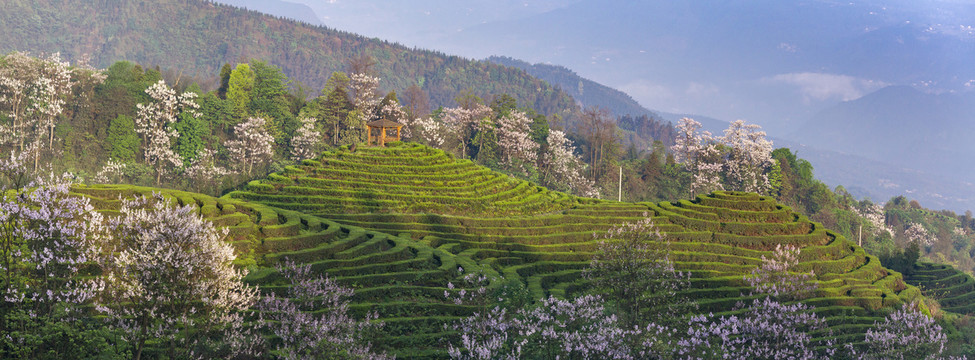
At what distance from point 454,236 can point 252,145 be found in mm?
51988

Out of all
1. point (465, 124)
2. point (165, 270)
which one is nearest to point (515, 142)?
point (465, 124)

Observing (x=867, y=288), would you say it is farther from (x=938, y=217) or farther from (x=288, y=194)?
(x=938, y=217)

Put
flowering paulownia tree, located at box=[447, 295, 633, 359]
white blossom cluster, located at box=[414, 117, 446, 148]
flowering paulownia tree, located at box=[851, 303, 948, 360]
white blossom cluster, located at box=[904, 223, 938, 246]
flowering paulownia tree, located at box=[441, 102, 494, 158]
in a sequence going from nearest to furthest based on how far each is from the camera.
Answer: flowering paulownia tree, located at box=[447, 295, 633, 359], flowering paulownia tree, located at box=[851, 303, 948, 360], white blossom cluster, located at box=[414, 117, 446, 148], flowering paulownia tree, located at box=[441, 102, 494, 158], white blossom cluster, located at box=[904, 223, 938, 246]

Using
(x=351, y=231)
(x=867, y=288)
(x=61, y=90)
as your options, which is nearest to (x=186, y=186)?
(x=61, y=90)

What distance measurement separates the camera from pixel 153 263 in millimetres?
24266

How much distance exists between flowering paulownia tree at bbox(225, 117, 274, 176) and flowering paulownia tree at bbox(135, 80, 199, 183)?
6835 mm

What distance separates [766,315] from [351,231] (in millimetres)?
30055

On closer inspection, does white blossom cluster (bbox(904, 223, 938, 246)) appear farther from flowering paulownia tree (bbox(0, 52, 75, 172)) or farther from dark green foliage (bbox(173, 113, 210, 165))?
flowering paulownia tree (bbox(0, 52, 75, 172))

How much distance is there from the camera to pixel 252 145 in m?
98.9

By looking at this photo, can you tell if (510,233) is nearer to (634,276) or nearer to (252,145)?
(634,276)

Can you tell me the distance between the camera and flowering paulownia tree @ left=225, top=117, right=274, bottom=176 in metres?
97.1

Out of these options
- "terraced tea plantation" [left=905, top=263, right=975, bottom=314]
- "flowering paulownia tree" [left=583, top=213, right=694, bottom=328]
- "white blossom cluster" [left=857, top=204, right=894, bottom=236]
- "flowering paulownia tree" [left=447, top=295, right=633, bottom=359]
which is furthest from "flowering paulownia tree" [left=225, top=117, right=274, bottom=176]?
"white blossom cluster" [left=857, top=204, right=894, bottom=236]

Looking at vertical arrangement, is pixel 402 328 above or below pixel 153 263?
below

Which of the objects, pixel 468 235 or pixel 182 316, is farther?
pixel 468 235
